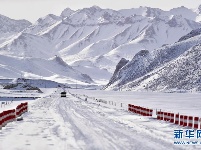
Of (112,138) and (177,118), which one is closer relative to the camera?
(112,138)

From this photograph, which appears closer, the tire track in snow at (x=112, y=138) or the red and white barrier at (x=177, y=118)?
the tire track in snow at (x=112, y=138)

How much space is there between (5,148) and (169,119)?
20.9 meters

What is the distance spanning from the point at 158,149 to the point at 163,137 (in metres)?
5.00

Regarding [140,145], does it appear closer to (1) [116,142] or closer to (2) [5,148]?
(1) [116,142]

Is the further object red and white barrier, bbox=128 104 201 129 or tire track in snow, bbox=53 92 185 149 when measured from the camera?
red and white barrier, bbox=128 104 201 129

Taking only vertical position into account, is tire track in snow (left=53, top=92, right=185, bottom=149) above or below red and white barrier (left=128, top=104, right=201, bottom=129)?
below

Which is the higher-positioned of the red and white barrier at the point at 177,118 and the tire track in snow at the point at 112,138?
the red and white barrier at the point at 177,118

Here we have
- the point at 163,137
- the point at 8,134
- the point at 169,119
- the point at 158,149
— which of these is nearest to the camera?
the point at 158,149

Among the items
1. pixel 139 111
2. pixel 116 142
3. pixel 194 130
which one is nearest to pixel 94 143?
pixel 116 142

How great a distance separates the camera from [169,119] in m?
40.8

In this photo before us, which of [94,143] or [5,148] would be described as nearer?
[5,148]

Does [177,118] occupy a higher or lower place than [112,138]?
higher

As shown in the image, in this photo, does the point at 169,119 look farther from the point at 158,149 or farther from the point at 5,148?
the point at 5,148

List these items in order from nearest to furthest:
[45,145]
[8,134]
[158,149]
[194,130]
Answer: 1. [158,149]
2. [45,145]
3. [8,134]
4. [194,130]
